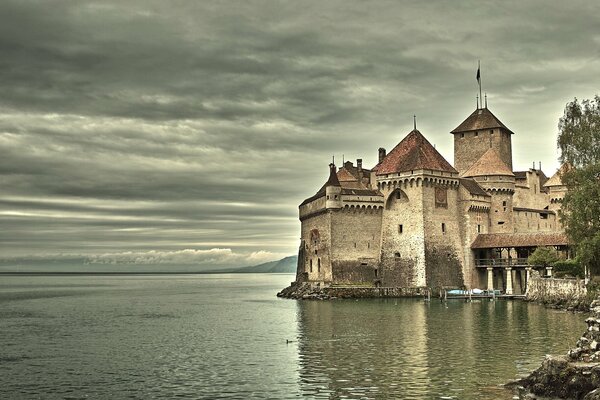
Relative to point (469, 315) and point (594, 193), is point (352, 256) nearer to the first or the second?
point (469, 315)

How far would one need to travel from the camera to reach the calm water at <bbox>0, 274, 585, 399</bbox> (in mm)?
26719

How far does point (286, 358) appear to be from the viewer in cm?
3412

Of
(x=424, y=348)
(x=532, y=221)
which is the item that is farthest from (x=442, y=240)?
(x=424, y=348)

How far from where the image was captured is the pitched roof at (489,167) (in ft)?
280

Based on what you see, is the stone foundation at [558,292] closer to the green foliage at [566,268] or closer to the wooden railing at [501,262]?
the green foliage at [566,268]

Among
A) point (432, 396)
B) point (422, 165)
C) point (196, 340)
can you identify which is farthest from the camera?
point (422, 165)

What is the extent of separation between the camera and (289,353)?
35.8 meters

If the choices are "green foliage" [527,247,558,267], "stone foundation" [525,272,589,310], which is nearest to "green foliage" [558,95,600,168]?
"stone foundation" [525,272,589,310]

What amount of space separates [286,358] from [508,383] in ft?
38.9

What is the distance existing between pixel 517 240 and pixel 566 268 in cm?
1117

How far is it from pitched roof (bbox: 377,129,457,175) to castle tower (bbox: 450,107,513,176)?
13.7m

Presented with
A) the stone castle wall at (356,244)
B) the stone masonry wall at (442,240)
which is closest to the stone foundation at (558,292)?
the stone masonry wall at (442,240)

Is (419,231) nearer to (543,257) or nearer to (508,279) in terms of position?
(508,279)

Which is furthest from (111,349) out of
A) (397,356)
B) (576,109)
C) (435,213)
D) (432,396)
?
(435,213)
